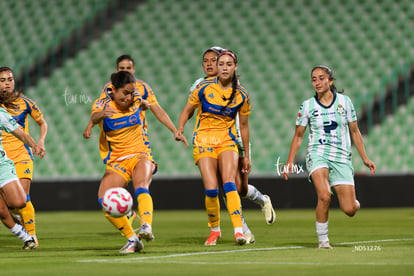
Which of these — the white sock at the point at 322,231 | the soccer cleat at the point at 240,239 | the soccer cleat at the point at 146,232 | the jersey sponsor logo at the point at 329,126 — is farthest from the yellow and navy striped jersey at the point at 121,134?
the white sock at the point at 322,231

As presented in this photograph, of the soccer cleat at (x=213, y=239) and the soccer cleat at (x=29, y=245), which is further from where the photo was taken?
the soccer cleat at (x=213, y=239)

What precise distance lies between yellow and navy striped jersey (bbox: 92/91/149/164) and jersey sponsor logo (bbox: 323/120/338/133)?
1.82 meters

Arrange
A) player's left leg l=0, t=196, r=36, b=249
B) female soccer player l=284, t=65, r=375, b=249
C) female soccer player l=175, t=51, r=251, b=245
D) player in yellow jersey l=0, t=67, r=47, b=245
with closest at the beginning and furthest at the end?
female soccer player l=284, t=65, r=375, b=249
player's left leg l=0, t=196, r=36, b=249
female soccer player l=175, t=51, r=251, b=245
player in yellow jersey l=0, t=67, r=47, b=245

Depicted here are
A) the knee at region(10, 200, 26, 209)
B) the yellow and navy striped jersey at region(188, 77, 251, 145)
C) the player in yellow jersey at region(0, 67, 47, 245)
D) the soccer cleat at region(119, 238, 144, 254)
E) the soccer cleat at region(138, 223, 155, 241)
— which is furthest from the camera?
the player in yellow jersey at region(0, 67, 47, 245)

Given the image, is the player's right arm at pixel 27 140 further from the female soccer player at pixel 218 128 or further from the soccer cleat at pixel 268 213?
the soccer cleat at pixel 268 213

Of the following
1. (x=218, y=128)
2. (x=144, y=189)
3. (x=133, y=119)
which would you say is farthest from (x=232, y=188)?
(x=133, y=119)

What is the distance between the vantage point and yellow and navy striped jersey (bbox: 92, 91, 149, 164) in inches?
327

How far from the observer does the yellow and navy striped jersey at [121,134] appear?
27.2 ft

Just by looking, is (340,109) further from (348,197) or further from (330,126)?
(348,197)

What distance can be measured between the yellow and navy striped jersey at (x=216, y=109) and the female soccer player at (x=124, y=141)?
654mm

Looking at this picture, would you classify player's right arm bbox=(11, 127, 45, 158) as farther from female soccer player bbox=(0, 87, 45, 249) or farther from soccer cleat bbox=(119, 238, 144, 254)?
soccer cleat bbox=(119, 238, 144, 254)

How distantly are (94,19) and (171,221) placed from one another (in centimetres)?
901

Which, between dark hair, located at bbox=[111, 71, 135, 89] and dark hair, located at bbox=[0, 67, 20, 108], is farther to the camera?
dark hair, located at bbox=[0, 67, 20, 108]

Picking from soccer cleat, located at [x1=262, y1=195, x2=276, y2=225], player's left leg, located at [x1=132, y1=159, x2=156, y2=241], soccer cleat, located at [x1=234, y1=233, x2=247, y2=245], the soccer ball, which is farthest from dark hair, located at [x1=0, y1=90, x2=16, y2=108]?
soccer cleat, located at [x1=262, y1=195, x2=276, y2=225]
